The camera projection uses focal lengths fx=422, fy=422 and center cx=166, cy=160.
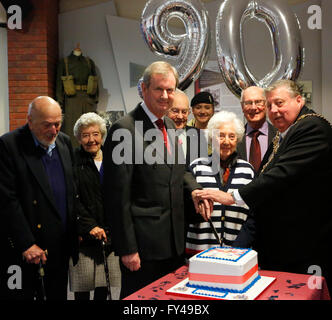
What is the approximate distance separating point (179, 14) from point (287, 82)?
0.63m

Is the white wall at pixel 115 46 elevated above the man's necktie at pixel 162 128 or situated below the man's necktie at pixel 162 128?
above

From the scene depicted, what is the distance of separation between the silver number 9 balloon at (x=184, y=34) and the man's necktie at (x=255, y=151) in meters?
0.72

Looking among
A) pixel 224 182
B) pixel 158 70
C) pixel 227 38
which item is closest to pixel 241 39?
pixel 227 38

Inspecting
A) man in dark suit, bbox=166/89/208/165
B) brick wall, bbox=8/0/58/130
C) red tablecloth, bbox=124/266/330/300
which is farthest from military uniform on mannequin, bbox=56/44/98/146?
red tablecloth, bbox=124/266/330/300

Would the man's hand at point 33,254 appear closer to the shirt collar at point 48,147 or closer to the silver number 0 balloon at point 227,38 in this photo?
the shirt collar at point 48,147

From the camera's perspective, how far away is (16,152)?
2127mm

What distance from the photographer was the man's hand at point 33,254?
80.7 inches

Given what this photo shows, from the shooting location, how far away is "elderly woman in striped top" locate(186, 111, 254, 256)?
6.81ft

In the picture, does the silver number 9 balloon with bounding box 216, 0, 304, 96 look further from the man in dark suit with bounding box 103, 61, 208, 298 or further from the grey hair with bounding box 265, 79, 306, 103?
the man in dark suit with bounding box 103, 61, 208, 298

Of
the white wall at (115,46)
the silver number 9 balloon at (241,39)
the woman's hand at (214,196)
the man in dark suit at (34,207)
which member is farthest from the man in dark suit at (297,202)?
the white wall at (115,46)

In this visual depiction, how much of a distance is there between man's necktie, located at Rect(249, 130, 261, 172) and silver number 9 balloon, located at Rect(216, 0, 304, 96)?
60 cm

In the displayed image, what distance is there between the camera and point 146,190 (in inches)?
73.2

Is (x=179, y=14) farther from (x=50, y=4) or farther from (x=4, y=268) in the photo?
(x=50, y=4)
